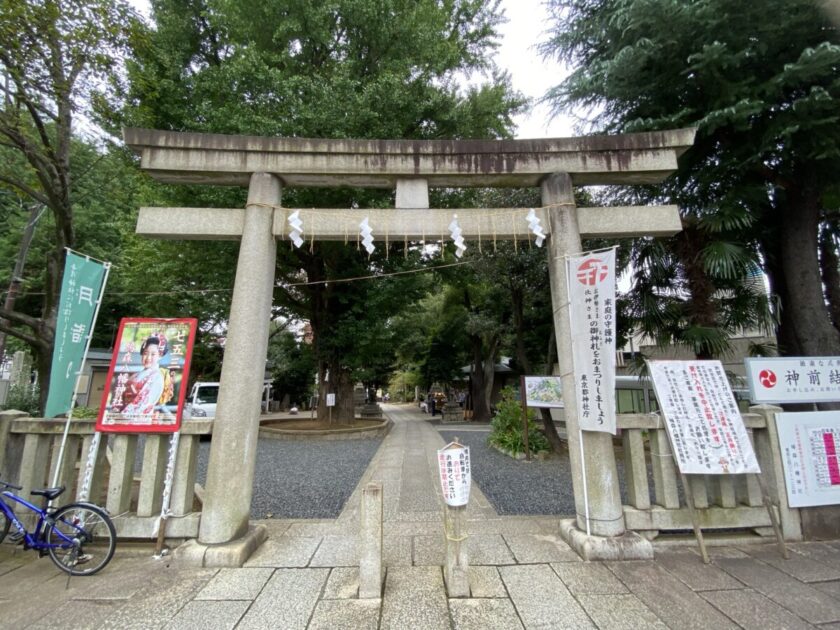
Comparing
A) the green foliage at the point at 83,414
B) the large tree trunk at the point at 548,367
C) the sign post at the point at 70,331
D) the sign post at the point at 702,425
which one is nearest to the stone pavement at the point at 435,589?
Result: the sign post at the point at 702,425

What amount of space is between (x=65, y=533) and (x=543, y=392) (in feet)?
25.8

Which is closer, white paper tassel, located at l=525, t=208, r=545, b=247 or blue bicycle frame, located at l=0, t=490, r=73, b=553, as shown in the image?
blue bicycle frame, located at l=0, t=490, r=73, b=553

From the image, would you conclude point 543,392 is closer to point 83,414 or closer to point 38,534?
point 38,534

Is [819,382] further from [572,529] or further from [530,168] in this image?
[530,168]

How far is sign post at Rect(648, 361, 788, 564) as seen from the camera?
3.84m

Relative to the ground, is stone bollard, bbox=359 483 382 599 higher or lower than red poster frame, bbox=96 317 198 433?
lower

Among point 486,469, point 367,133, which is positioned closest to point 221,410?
point 486,469

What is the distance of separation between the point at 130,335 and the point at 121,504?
1.82 meters

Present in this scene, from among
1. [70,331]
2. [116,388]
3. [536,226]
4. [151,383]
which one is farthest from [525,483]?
[70,331]

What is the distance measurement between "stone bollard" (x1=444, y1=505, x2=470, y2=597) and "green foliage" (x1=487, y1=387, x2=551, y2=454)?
635 centimetres

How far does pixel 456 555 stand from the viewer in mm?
3117

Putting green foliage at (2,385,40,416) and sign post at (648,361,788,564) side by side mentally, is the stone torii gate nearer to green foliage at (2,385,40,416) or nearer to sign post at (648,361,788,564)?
sign post at (648,361,788,564)

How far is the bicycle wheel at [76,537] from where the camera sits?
3451 millimetres

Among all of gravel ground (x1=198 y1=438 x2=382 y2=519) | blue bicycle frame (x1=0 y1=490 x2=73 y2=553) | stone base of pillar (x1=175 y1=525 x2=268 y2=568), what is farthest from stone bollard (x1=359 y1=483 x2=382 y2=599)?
blue bicycle frame (x1=0 y1=490 x2=73 y2=553)
